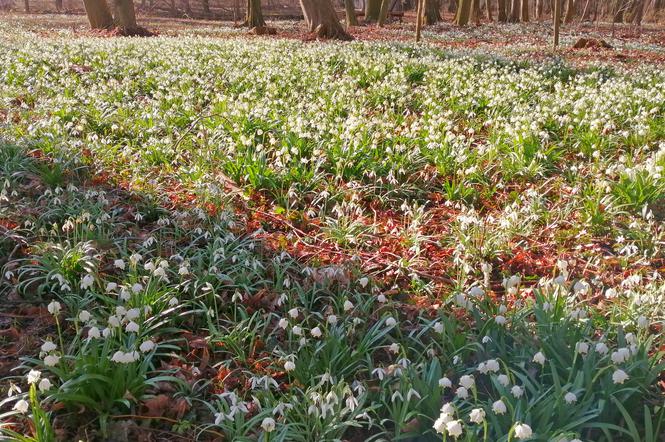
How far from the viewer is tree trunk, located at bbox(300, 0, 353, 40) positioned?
17484 mm

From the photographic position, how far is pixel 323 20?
699 inches

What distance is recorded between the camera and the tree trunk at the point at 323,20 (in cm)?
1748

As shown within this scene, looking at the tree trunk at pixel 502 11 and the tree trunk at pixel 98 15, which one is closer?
the tree trunk at pixel 98 15

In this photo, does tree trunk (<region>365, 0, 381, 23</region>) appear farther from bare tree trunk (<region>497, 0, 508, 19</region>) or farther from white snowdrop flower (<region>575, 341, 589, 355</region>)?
white snowdrop flower (<region>575, 341, 589, 355</region>)

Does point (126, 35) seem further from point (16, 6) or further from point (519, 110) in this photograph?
point (16, 6)

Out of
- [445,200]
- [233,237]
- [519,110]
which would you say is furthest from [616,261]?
[519,110]

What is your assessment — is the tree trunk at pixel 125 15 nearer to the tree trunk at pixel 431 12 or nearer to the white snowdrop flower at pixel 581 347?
the tree trunk at pixel 431 12

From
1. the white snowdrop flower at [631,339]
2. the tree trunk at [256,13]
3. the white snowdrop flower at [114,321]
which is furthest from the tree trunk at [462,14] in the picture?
the white snowdrop flower at [114,321]

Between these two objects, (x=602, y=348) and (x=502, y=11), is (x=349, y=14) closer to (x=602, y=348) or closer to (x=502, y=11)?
(x=502, y=11)

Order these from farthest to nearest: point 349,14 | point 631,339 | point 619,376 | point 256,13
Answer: point 349,14, point 256,13, point 631,339, point 619,376

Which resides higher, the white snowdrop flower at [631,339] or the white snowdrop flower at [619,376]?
the white snowdrop flower at [619,376]

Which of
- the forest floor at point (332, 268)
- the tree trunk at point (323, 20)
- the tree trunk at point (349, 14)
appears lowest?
the forest floor at point (332, 268)

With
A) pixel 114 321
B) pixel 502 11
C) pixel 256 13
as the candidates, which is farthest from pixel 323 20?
pixel 502 11

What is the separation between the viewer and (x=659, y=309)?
3121 millimetres
